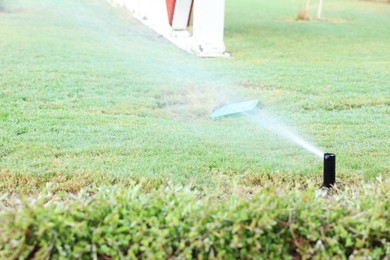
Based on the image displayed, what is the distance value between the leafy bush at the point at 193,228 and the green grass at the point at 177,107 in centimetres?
14

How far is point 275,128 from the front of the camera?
5426 millimetres

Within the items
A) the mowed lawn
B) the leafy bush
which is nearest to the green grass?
the mowed lawn

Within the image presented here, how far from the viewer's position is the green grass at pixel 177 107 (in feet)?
13.5

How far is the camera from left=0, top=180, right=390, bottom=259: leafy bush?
A: 2014 mm

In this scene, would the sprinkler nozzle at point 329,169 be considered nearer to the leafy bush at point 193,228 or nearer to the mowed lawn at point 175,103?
the mowed lawn at point 175,103

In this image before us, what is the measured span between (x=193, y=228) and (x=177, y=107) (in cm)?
417

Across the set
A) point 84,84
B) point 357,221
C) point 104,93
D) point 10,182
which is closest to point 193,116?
point 104,93

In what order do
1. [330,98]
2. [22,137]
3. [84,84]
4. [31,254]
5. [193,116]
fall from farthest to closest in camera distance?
1. [84,84]
2. [330,98]
3. [193,116]
4. [22,137]
5. [31,254]

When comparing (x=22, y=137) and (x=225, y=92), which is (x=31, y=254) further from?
(x=225, y=92)

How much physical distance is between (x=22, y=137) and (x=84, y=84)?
2.15 metres

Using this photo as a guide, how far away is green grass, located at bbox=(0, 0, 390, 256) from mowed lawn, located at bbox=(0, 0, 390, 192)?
0.04 ft

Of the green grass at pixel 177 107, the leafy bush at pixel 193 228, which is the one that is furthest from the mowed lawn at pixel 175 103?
the leafy bush at pixel 193 228

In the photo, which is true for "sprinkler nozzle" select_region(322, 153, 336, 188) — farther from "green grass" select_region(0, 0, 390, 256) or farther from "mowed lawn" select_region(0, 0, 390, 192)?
"mowed lawn" select_region(0, 0, 390, 192)

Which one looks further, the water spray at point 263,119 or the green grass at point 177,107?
the water spray at point 263,119
